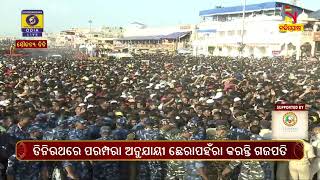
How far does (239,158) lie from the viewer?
20.6ft

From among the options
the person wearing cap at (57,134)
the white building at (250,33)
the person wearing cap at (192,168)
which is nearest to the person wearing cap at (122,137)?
the person wearing cap at (57,134)

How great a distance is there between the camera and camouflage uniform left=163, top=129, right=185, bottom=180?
6727 millimetres

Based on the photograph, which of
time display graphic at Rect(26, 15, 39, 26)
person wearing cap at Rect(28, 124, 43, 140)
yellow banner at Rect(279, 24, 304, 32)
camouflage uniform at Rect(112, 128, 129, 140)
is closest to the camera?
person wearing cap at Rect(28, 124, 43, 140)

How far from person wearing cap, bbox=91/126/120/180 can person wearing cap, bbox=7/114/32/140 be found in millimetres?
1031

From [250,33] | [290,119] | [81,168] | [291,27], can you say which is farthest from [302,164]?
[250,33]

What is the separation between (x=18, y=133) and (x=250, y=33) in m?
42.2

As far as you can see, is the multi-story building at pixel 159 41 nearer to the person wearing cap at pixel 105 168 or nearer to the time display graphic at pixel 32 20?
the time display graphic at pixel 32 20

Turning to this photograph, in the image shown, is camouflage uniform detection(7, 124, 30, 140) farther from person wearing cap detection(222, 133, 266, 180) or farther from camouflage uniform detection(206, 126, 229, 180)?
person wearing cap detection(222, 133, 266, 180)

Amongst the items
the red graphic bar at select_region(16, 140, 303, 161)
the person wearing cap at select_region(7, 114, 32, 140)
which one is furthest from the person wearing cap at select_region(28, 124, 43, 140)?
the red graphic bar at select_region(16, 140, 303, 161)

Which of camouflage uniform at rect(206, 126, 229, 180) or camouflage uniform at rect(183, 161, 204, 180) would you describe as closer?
camouflage uniform at rect(183, 161, 204, 180)

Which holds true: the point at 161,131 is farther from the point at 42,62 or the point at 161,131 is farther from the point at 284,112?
the point at 42,62

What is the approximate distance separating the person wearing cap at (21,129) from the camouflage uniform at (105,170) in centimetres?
104

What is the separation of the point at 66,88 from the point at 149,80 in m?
3.74

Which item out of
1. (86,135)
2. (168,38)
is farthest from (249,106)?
(168,38)
